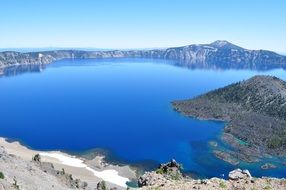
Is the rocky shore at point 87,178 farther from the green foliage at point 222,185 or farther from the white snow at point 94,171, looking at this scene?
the white snow at point 94,171

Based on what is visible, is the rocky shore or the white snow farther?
the white snow

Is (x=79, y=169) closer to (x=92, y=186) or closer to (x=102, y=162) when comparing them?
(x=102, y=162)

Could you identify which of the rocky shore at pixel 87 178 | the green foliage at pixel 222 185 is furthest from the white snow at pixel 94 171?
the green foliage at pixel 222 185

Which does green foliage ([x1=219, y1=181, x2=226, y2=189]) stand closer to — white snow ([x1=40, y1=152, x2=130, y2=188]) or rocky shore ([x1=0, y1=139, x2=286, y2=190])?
rocky shore ([x1=0, y1=139, x2=286, y2=190])

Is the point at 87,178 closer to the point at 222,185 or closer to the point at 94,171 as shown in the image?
the point at 94,171

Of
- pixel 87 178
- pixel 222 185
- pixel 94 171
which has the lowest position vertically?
pixel 94 171

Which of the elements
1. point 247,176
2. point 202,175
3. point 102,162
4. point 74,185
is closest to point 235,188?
point 247,176

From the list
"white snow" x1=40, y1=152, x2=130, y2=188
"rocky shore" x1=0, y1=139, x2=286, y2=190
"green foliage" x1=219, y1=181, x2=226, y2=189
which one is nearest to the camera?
"green foliage" x1=219, y1=181, x2=226, y2=189

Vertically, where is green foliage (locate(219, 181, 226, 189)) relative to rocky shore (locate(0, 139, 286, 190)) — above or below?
above

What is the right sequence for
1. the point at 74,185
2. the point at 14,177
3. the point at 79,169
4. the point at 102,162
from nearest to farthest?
the point at 14,177 → the point at 74,185 → the point at 79,169 → the point at 102,162

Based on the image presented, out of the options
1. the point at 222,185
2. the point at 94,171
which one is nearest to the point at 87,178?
the point at 94,171

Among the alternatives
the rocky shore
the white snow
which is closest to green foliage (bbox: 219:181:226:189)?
the rocky shore
